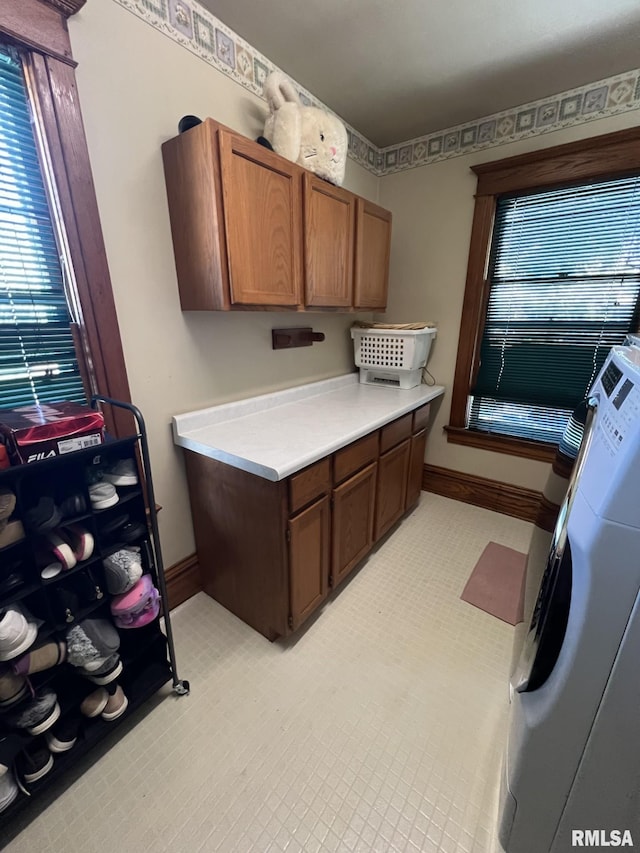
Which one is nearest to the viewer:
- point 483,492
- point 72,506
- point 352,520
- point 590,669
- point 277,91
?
point 590,669

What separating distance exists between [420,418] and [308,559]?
1.16m

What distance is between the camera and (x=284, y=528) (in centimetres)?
127

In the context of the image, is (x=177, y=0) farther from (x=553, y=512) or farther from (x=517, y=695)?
(x=517, y=695)

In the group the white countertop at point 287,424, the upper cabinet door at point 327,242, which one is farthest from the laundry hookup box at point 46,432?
the upper cabinet door at point 327,242

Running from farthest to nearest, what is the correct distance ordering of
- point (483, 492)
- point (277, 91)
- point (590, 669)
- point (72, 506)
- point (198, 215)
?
1. point (483, 492)
2. point (277, 91)
3. point (198, 215)
4. point (72, 506)
5. point (590, 669)

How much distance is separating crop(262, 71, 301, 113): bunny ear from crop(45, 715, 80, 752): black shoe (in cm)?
227

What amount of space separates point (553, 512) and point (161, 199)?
1.70m

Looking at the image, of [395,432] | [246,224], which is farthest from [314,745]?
[246,224]

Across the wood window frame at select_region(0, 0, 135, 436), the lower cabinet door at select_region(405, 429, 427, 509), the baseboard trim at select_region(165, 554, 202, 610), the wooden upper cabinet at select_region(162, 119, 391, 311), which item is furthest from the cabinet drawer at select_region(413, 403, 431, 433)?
the wood window frame at select_region(0, 0, 135, 436)

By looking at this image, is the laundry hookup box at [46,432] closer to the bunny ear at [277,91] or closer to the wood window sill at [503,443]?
the bunny ear at [277,91]

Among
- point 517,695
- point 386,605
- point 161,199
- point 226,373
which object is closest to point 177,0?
point 161,199

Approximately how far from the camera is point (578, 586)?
0.64 meters

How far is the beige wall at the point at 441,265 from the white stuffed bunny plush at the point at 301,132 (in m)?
0.88

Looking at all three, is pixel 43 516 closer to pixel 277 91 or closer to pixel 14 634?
pixel 14 634
